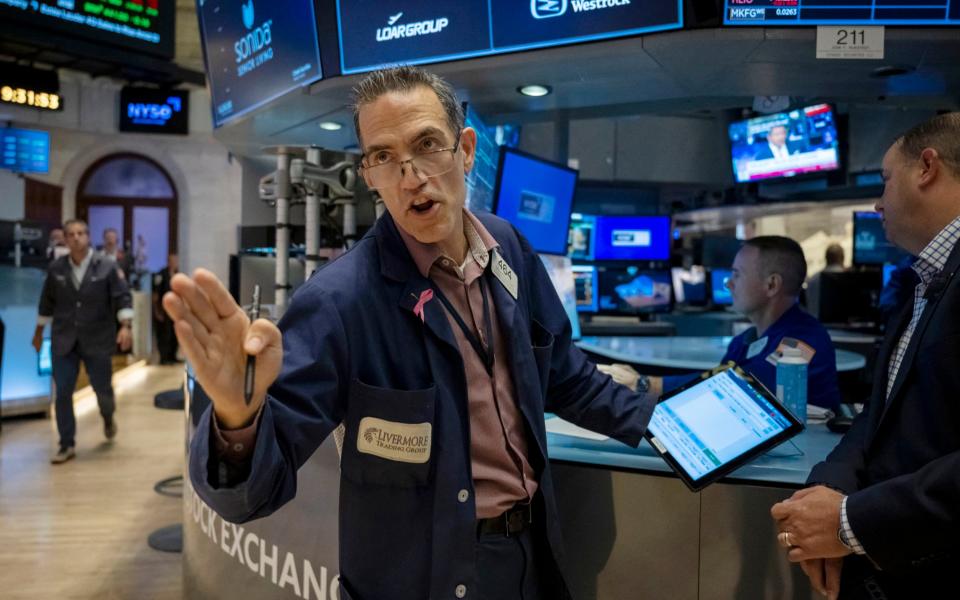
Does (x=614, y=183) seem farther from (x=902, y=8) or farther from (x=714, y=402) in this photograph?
(x=714, y=402)

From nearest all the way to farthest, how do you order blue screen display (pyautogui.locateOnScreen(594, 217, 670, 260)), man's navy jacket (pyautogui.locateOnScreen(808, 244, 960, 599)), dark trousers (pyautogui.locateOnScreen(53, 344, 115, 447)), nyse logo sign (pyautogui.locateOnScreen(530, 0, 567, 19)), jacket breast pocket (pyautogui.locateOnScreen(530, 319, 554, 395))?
man's navy jacket (pyautogui.locateOnScreen(808, 244, 960, 599))
jacket breast pocket (pyautogui.locateOnScreen(530, 319, 554, 395))
nyse logo sign (pyautogui.locateOnScreen(530, 0, 567, 19))
dark trousers (pyautogui.locateOnScreen(53, 344, 115, 447))
blue screen display (pyautogui.locateOnScreen(594, 217, 670, 260))

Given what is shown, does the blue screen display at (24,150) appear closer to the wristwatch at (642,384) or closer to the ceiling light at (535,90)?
the ceiling light at (535,90)

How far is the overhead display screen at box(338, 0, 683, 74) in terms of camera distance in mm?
2289

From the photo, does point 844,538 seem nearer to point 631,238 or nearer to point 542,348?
point 542,348

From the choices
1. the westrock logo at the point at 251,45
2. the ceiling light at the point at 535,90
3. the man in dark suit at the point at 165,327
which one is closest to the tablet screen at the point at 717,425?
the ceiling light at the point at 535,90

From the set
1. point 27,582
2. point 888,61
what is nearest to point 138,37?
point 27,582

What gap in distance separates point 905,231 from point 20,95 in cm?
884

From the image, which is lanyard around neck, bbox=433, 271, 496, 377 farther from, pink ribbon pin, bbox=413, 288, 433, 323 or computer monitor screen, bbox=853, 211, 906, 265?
computer monitor screen, bbox=853, 211, 906, 265

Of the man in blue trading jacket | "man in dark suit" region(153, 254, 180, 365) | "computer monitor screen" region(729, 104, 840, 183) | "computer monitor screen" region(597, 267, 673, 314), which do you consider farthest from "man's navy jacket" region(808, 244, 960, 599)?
"man in dark suit" region(153, 254, 180, 365)

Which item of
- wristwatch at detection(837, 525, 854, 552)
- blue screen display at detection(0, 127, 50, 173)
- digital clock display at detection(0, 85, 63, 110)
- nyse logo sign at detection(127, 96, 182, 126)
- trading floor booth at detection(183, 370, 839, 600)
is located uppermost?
nyse logo sign at detection(127, 96, 182, 126)

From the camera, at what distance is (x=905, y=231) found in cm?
131

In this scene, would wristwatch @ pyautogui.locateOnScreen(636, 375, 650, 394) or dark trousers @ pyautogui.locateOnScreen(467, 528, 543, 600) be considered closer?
dark trousers @ pyautogui.locateOnScreen(467, 528, 543, 600)

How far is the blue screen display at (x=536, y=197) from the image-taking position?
8.84 ft

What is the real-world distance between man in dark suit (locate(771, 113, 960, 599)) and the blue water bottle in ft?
1.66
